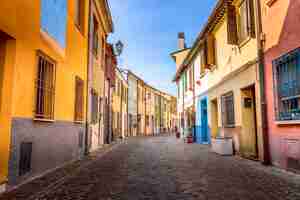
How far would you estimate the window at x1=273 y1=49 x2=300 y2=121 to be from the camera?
642 centimetres

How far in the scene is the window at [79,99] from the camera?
31.3ft

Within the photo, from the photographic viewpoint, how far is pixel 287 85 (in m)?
6.82

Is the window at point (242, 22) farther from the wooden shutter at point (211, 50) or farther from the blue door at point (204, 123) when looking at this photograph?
the blue door at point (204, 123)

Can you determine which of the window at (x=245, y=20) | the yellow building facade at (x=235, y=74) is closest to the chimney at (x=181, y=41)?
the yellow building facade at (x=235, y=74)

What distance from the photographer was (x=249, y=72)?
29.5ft

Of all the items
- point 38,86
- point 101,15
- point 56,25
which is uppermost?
point 101,15

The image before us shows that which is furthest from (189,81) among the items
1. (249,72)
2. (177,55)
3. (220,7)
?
(249,72)

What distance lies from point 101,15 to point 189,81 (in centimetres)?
871

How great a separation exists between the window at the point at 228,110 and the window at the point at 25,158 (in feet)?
25.6

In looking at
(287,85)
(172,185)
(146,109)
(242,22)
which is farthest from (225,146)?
(146,109)

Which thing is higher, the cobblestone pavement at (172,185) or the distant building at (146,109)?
the distant building at (146,109)

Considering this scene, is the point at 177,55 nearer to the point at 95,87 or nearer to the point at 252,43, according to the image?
the point at 95,87

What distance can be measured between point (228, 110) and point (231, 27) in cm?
346

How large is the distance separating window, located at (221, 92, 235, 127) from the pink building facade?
11.3 ft
